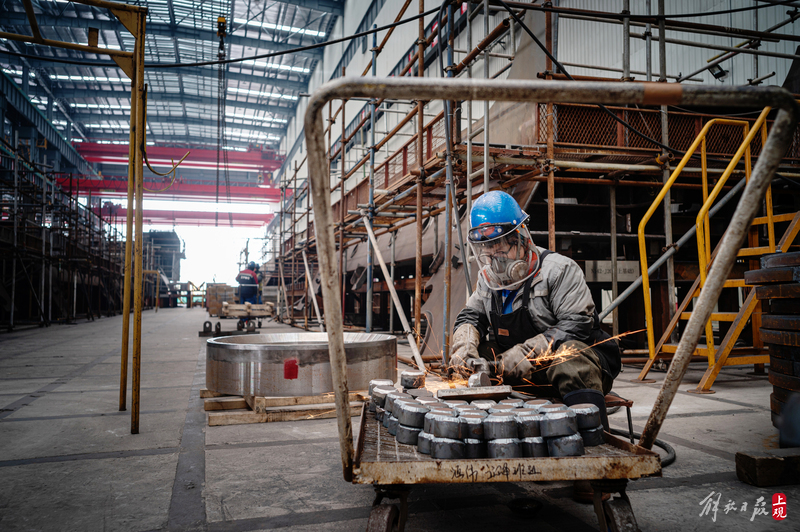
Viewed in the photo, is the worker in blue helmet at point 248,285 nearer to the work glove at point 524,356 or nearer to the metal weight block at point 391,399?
the work glove at point 524,356

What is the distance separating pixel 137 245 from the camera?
10.2 ft

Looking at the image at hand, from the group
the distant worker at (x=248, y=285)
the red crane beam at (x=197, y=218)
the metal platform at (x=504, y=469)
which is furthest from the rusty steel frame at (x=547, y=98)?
the red crane beam at (x=197, y=218)

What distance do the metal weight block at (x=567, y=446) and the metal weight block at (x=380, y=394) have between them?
699mm

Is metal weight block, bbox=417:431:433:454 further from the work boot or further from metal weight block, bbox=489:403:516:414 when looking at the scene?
the work boot

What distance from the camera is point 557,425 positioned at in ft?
4.86

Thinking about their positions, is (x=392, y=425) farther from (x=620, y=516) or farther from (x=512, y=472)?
(x=620, y=516)

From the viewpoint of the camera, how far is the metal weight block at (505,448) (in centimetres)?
147

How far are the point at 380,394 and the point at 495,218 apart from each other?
112 centimetres

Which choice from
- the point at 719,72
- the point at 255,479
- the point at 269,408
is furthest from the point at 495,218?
the point at 719,72

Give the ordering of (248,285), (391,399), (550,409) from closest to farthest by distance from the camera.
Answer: (550,409) < (391,399) < (248,285)

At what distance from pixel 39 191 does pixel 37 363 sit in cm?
801

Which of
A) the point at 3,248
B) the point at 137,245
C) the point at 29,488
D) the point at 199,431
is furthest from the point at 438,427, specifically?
the point at 3,248

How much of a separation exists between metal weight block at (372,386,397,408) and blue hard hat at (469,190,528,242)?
951 millimetres

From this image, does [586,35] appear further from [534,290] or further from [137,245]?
[137,245]
